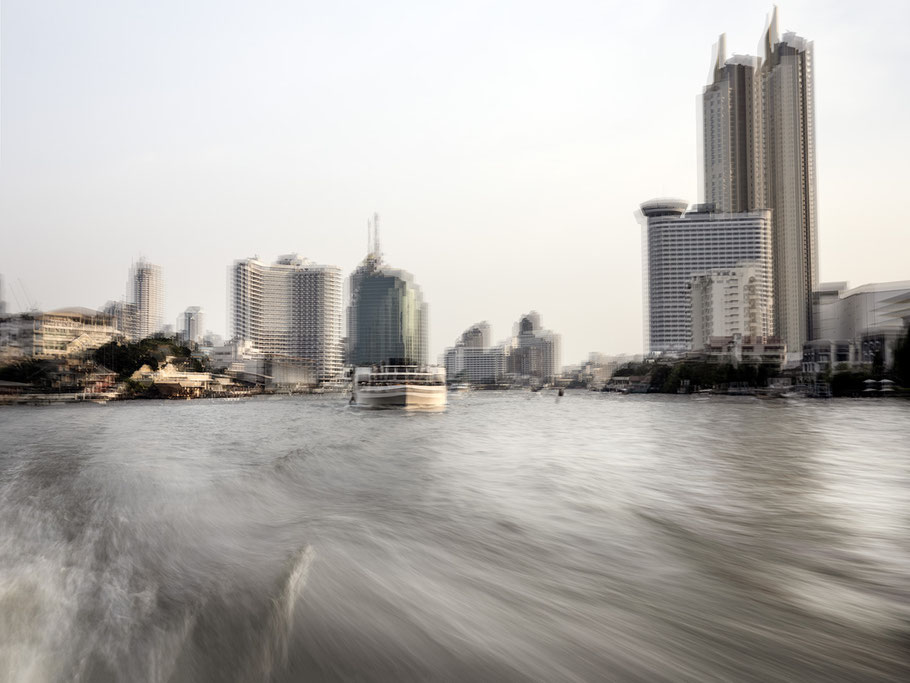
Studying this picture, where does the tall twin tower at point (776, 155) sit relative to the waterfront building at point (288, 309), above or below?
above

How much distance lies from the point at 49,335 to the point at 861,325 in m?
116

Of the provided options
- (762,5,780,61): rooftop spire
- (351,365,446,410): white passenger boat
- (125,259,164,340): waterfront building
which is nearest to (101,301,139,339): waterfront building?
(125,259,164,340): waterfront building

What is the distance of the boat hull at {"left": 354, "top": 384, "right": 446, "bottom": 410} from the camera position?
36.8 meters

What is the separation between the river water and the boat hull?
28.1 metres

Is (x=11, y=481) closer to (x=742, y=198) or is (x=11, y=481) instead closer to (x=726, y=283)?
(x=726, y=283)

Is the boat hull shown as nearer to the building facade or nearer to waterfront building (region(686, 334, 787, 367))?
the building facade

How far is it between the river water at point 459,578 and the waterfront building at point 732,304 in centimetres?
11268

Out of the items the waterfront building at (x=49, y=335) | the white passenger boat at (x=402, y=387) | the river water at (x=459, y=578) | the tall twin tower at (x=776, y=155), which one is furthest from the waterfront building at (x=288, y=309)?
the river water at (x=459, y=578)

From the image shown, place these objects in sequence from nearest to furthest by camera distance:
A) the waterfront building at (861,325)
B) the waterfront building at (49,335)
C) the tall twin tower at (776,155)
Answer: the waterfront building at (49,335)
the waterfront building at (861,325)
the tall twin tower at (776,155)

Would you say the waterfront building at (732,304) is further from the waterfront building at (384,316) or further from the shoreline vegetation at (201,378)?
the waterfront building at (384,316)

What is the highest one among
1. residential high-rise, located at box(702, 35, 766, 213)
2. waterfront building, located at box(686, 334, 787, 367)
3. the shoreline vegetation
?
residential high-rise, located at box(702, 35, 766, 213)

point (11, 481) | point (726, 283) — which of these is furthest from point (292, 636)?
point (726, 283)

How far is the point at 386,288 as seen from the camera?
99938mm

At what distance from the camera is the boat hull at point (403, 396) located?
36.8 meters
